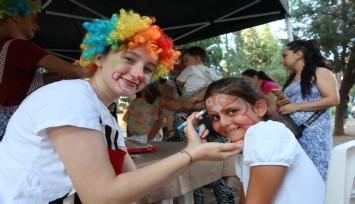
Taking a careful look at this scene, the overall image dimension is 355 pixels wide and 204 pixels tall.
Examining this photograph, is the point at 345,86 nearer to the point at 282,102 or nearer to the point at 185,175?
the point at 282,102

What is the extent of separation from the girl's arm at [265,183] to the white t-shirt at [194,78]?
88.7 inches

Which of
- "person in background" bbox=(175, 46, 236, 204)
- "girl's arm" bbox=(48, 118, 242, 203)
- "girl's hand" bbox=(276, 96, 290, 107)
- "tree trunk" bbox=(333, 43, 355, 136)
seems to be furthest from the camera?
"tree trunk" bbox=(333, 43, 355, 136)

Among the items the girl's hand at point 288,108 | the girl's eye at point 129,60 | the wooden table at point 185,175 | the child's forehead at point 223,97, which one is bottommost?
the wooden table at point 185,175

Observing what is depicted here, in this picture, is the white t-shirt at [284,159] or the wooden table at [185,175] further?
the wooden table at [185,175]

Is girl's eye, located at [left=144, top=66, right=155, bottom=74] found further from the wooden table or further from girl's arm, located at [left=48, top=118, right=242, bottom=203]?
the wooden table

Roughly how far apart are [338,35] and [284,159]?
35.5 ft

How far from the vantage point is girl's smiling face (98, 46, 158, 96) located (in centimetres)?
120

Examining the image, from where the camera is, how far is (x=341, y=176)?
1120 millimetres

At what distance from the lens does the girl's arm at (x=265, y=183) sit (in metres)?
1.13

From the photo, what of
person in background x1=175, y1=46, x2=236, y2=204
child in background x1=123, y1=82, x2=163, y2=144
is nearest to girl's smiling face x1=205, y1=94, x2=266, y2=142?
person in background x1=175, y1=46, x2=236, y2=204

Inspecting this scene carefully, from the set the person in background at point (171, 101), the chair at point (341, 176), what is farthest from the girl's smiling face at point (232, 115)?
the person in background at point (171, 101)

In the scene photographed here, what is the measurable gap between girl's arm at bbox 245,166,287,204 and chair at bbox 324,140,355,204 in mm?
164

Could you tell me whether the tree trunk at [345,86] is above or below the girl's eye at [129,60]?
below

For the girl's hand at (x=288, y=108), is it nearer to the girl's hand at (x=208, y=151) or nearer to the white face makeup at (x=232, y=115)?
the white face makeup at (x=232, y=115)
